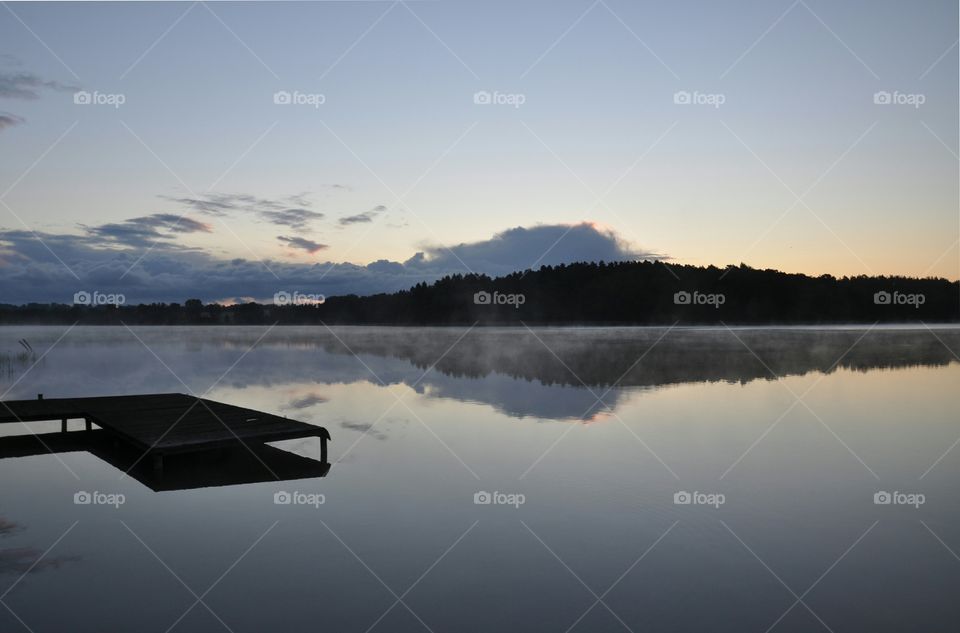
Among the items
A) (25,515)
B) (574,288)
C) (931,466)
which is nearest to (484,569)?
(25,515)

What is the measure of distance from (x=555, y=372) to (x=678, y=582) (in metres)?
21.5

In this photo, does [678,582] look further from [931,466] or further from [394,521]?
[931,466]

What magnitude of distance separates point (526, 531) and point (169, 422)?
299 inches

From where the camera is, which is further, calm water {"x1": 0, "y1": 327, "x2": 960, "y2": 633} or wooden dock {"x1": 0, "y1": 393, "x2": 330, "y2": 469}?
wooden dock {"x1": 0, "y1": 393, "x2": 330, "y2": 469}

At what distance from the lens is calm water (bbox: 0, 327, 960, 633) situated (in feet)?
20.2

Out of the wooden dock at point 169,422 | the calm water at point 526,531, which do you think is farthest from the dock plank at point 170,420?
the calm water at point 526,531

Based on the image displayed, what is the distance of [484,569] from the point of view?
7090mm

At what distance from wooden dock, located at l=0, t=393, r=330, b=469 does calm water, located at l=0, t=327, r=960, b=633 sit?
0.59 metres

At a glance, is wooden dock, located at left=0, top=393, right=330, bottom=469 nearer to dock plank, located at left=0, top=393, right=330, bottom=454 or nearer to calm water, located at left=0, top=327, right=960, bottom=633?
dock plank, located at left=0, top=393, right=330, bottom=454

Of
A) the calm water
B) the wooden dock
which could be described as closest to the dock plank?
the wooden dock

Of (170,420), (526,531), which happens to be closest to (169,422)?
(170,420)

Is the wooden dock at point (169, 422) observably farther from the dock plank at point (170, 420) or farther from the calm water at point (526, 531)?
the calm water at point (526, 531)

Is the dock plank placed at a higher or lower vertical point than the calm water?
higher

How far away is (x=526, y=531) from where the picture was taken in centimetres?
820
